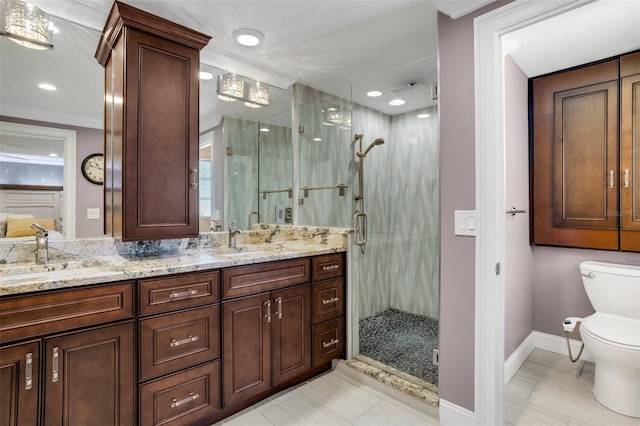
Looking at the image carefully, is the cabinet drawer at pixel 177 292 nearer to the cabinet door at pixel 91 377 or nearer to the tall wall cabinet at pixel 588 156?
the cabinet door at pixel 91 377

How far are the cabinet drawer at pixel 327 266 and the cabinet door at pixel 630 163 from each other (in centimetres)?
202

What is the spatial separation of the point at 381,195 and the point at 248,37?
1729 millimetres

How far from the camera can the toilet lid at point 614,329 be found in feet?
5.88

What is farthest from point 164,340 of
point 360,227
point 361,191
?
→ point 361,191

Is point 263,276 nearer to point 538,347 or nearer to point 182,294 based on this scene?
point 182,294

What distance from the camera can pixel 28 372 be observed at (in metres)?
1.22

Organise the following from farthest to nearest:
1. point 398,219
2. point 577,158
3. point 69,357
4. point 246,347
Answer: point 398,219
point 577,158
point 246,347
point 69,357

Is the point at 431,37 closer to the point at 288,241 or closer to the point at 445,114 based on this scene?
the point at 445,114

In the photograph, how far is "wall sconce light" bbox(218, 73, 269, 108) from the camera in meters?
2.39

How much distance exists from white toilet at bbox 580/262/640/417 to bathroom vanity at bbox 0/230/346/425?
1.71 m

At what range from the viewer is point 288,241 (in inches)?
107

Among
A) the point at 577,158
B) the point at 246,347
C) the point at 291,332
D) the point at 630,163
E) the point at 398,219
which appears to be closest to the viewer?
the point at 246,347

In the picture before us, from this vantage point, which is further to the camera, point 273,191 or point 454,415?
point 273,191

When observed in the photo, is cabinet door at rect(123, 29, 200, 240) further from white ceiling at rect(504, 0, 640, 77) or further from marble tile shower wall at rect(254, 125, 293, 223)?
white ceiling at rect(504, 0, 640, 77)
